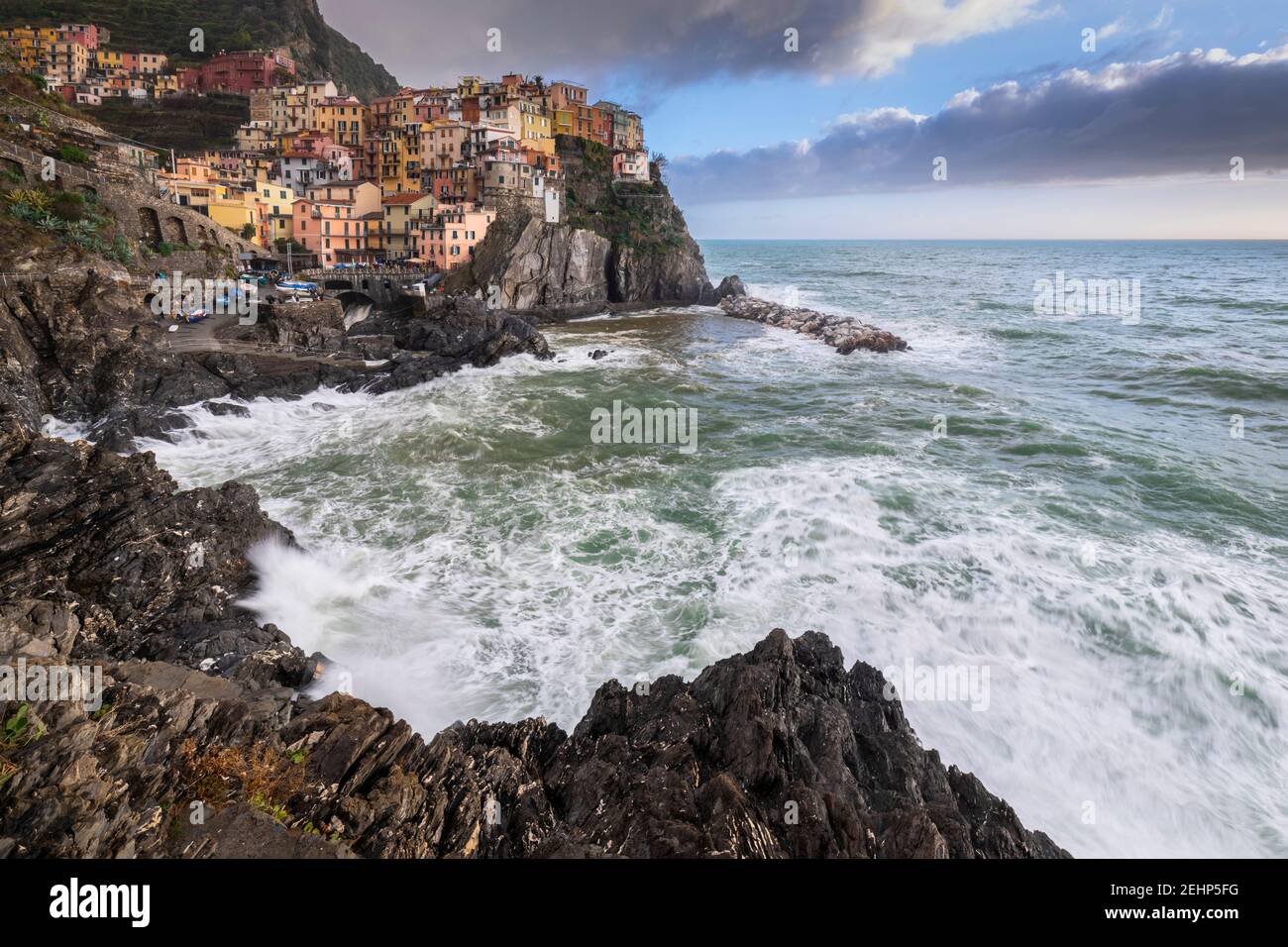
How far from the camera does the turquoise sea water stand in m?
12.7

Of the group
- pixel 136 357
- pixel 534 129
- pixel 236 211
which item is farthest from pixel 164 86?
pixel 136 357

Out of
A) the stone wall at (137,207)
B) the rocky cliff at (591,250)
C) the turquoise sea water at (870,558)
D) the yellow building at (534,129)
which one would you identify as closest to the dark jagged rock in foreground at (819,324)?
the rocky cliff at (591,250)

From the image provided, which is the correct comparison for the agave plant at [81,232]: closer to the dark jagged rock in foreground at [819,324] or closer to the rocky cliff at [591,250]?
the rocky cliff at [591,250]

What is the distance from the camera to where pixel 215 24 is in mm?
126375

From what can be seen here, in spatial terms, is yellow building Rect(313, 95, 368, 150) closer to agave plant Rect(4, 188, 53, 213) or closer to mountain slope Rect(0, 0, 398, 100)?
mountain slope Rect(0, 0, 398, 100)

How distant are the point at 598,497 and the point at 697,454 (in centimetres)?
591

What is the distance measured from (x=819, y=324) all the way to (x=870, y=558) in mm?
47479

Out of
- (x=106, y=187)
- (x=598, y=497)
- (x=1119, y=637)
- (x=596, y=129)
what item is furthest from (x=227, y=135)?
(x=1119, y=637)

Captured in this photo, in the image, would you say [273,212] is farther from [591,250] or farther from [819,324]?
[819,324]

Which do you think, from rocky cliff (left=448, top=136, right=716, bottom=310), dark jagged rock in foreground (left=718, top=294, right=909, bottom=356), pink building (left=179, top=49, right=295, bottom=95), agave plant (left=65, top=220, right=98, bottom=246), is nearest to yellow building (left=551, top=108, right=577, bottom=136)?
rocky cliff (left=448, top=136, right=716, bottom=310)

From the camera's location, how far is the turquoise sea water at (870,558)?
12711 mm

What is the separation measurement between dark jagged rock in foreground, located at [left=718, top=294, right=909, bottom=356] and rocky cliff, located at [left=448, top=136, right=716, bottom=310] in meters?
9.09
